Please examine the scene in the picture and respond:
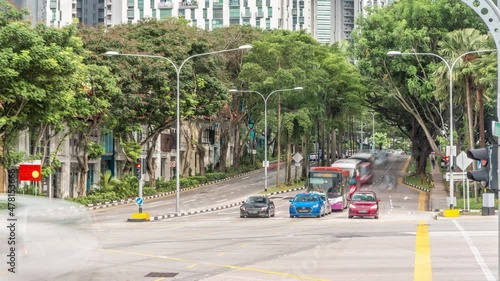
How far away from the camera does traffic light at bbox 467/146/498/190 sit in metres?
13.5

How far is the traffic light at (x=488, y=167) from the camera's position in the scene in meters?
13.5

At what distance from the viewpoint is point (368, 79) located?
83375mm

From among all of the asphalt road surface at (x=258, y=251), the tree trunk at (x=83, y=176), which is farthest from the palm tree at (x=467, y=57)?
the tree trunk at (x=83, y=176)

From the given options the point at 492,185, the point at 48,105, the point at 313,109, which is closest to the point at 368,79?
the point at 313,109

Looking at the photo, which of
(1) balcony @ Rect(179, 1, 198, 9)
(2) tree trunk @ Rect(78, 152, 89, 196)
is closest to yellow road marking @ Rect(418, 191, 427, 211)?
(2) tree trunk @ Rect(78, 152, 89, 196)

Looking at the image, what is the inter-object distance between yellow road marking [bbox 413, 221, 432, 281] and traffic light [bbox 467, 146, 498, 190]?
6.82 meters

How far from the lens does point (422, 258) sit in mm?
24891

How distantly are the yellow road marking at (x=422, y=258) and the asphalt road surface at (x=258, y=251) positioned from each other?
30mm

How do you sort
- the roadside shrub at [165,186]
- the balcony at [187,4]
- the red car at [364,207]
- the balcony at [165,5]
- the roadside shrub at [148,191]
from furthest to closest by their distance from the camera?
the balcony at [187,4] → the balcony at [165,5] → the roadside shrub at [165,186] → the roadside shrub at [148,191] → the red car at [364,207]

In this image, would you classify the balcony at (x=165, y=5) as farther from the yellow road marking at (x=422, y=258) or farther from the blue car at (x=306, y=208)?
the yellow road marking at (x=422, y=258)

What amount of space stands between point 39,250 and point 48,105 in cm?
3054

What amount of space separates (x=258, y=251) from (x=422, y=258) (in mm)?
5234

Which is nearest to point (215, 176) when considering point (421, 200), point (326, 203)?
point (421, 200)

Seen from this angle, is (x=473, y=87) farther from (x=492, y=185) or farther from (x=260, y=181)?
(x=492, y=185)
